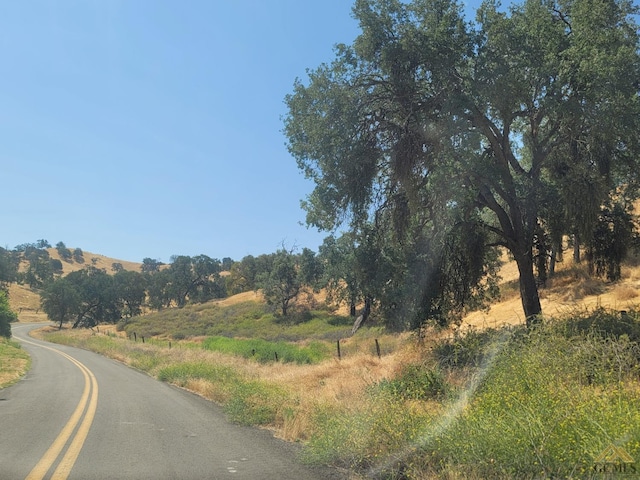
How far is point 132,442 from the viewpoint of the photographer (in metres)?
7.97

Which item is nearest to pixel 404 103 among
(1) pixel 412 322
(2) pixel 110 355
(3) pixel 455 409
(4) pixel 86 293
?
(1) pixel 412 322

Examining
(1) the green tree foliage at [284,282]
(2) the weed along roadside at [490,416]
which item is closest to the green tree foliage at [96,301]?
(1) the green tree foliage at [284,282]

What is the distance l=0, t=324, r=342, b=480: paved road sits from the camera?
620cm

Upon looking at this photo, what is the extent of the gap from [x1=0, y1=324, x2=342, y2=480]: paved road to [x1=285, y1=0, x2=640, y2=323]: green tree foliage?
28.5 ft

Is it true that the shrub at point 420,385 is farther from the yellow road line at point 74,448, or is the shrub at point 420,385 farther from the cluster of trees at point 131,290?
the cluster of trees at point 131,290

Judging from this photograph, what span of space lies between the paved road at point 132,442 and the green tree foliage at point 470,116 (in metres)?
8.68

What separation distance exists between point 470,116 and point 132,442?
12241mm

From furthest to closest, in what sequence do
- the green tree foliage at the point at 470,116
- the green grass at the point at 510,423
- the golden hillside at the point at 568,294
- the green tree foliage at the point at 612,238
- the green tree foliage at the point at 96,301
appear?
1. the green tree foliage at the point at 96,301
2. the golden hillside at the point at 568,294
3. the green tree foliage at the point at 612,238
4. the green tree foliage at the point at 470,116
5. the green grass at the point at 510,423

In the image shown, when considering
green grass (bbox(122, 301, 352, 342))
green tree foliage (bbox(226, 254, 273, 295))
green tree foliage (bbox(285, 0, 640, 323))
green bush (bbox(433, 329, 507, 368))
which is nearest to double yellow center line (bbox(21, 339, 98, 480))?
green bush (bbox(433, 329, 507, 368))

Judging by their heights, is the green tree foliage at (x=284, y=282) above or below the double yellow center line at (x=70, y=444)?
above

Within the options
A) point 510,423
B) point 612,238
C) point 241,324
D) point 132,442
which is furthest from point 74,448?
point 241,324

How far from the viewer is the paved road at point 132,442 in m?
6.20

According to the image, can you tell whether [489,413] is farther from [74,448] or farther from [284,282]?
[284,282]

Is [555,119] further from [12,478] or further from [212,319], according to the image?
[212,319]
